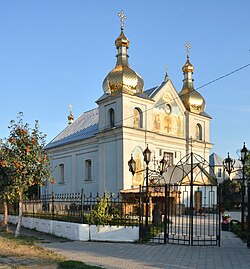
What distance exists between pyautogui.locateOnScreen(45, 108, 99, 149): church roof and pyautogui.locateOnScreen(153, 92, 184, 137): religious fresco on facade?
5418 millimetres

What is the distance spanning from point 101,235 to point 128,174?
14.3 metres

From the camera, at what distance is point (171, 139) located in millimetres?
32344

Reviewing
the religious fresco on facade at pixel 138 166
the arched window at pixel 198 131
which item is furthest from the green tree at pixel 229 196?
the religious fresco on facade at pixel 138 166

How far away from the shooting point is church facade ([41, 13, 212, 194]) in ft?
94.2

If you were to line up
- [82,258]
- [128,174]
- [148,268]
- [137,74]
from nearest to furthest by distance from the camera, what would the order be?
1. [148,268]
2. [82,258]
3. [128,174]
4. [137,74]

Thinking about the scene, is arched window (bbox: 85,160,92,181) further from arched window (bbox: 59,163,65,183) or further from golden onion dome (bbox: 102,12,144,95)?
golden onion dome (bbox: 102,12,144,95)

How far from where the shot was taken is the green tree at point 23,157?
1439cm

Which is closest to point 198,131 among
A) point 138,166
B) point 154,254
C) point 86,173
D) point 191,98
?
point 191,98

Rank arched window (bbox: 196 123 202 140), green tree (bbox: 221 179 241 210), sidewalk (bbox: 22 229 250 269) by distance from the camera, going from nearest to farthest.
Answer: sidewalk (bbox: 22 229 250 269) → green tree (bbox: 221 179 241 210) → arched window (bbox: 196 123 202 140)

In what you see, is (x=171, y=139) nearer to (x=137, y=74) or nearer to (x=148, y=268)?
(x=137, y=74)

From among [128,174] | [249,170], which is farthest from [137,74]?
[249,170]

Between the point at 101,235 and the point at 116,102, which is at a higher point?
the point at 116,102

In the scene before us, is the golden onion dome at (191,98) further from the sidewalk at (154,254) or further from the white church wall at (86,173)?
the sidewalk at (154,254)

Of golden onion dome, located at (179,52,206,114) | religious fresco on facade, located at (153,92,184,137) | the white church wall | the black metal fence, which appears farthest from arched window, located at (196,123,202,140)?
the black metal fence
